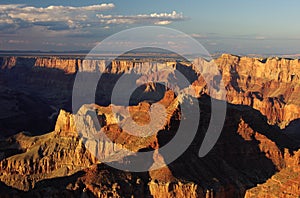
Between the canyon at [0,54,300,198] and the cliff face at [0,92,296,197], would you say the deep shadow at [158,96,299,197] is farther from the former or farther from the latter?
the canyon at [0,54,300,198]

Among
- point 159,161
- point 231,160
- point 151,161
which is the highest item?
point 159,161

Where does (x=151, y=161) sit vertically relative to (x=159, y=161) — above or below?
below

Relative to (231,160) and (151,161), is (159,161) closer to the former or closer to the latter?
(151,161)

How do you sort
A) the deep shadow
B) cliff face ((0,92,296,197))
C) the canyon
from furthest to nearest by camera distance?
the deep shadow, cliff face ((0,92,296,197)), the canyon

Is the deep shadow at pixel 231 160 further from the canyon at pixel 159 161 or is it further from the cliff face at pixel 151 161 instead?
the canyon at pixel 159 161

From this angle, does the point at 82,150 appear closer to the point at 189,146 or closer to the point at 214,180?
the point at 189,146

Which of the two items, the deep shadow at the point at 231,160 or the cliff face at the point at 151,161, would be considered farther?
the deep shadow at the point at 231,160

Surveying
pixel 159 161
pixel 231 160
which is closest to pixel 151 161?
pixel 159 161

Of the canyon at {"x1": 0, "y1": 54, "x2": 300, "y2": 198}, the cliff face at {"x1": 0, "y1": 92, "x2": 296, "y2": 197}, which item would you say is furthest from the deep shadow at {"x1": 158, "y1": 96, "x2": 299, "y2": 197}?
the canyon at {"x1": 0, "y1": 54, "x2": 300, "y2": 198}

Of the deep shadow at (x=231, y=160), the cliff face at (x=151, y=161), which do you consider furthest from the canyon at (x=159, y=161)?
the deep shadow at (x=231, y=160)

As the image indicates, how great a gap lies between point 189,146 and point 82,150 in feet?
96.7

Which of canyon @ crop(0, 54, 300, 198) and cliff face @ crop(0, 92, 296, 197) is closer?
canyon @ crop(0, 54, 300, 198)

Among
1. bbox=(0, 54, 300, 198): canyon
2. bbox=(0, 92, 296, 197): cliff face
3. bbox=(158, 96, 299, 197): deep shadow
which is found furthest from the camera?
bbox=(158, 96, 299, 197): deep shadow

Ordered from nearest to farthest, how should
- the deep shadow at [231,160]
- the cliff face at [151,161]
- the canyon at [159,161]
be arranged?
the canyon at [159,161], the cliff face at [151,161], the deep shadow at [231,160]
